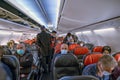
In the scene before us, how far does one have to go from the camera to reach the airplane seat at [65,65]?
478cm

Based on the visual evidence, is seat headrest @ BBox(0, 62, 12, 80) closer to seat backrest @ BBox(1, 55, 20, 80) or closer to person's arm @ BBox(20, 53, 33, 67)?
seat backrest @ BBox(1, 55, 20, 80)

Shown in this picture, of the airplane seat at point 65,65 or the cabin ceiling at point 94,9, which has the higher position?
the cabin ceiling at point 94,9

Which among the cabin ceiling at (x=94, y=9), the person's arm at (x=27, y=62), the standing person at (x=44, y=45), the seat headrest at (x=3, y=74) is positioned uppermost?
the cabin ceiling at (x=94, y=9)

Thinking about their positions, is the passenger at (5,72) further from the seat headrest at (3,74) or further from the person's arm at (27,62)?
the person's arm at (27,62)

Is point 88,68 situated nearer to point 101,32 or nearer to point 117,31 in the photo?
point 117,31

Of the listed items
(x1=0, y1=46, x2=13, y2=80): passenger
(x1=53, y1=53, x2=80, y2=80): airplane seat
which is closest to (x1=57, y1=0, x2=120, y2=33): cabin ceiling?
(x1=53, y1=53, x2=80, y2=80): airplane seat

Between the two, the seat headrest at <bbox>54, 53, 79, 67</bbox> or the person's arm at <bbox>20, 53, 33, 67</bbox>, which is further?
the person's arm at <bbox>20, 53, 33, 67</bbox>

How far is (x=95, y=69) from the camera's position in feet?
10.9

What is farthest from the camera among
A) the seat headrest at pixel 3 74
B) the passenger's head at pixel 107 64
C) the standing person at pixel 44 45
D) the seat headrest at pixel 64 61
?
the standing person at pixel 44 45

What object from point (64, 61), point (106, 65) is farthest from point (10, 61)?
point (106, 65)

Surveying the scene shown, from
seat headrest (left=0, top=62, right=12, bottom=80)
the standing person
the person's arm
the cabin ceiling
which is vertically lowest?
seat headrest (left=0, top=62, right=12, bottom=80)

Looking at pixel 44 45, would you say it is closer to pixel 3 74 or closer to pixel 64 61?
pixel 64 61

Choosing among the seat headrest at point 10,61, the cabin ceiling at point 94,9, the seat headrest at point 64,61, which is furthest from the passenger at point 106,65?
the seat headrest at point 10,61

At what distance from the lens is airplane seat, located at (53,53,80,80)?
4.78m
